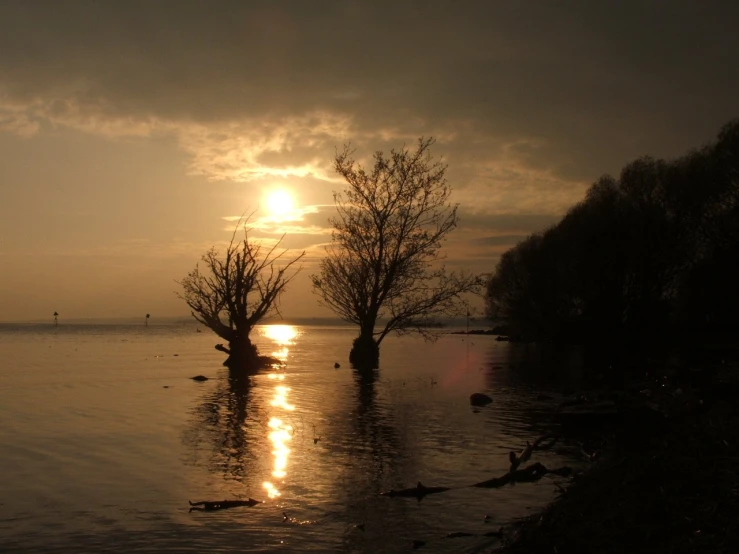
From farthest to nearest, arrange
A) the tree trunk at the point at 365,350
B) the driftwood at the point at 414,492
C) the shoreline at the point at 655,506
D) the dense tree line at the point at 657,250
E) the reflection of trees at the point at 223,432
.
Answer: the dense tree line at the point at 657,250 → the tree trunk at the point at 365,350 → the reflection of trees at the point at 223,432 → the driftwood at the point at 414,492 → the shoreline at the point at 655,506

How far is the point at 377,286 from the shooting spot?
162 feet

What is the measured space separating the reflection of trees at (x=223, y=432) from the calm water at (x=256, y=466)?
0.26 ft

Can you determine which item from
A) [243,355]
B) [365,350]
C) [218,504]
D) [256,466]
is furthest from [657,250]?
[218,504]

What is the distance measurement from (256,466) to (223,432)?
5155 mm

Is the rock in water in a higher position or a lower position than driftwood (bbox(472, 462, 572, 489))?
lower

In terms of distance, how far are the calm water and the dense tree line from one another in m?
37.6

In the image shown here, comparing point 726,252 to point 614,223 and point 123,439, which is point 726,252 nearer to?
point 614,223

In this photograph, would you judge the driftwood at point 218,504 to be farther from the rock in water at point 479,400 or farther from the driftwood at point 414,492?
the rock in water at point 479,400

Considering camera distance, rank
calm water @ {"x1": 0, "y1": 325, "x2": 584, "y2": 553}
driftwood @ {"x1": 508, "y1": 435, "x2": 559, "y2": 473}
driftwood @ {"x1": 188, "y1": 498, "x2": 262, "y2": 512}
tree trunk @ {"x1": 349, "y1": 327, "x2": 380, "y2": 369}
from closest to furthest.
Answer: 1. calm water @ {"x1": 0, "y1": 325, "x2": 584, "y2": 553}
2. driftwood @ {"x1": 188, "y1": 498, "x2": 262, "y2": 512}
3. driftwood @ {"x1": 508, "y1": 435, "x2": 559, "y2": 473}
4. tree trunk @ {"x1": 349, "y1": 327, "x2": 380, "y2": 369}

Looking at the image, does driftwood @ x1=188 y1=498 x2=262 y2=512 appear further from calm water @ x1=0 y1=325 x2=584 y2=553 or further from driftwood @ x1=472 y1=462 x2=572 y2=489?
driftwood @ x1=472 y1=462 x2=572 y2=489

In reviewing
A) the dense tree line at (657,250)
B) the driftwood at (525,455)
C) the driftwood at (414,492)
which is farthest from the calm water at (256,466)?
the dense tree line at (657,250)

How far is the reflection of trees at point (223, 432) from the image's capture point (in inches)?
633

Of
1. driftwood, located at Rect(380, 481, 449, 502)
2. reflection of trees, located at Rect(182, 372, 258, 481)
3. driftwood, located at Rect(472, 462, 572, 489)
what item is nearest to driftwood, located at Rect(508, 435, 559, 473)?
driftwood, located at Rect(472, 462, 572, 489)

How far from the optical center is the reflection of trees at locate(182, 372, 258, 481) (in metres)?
16.1
